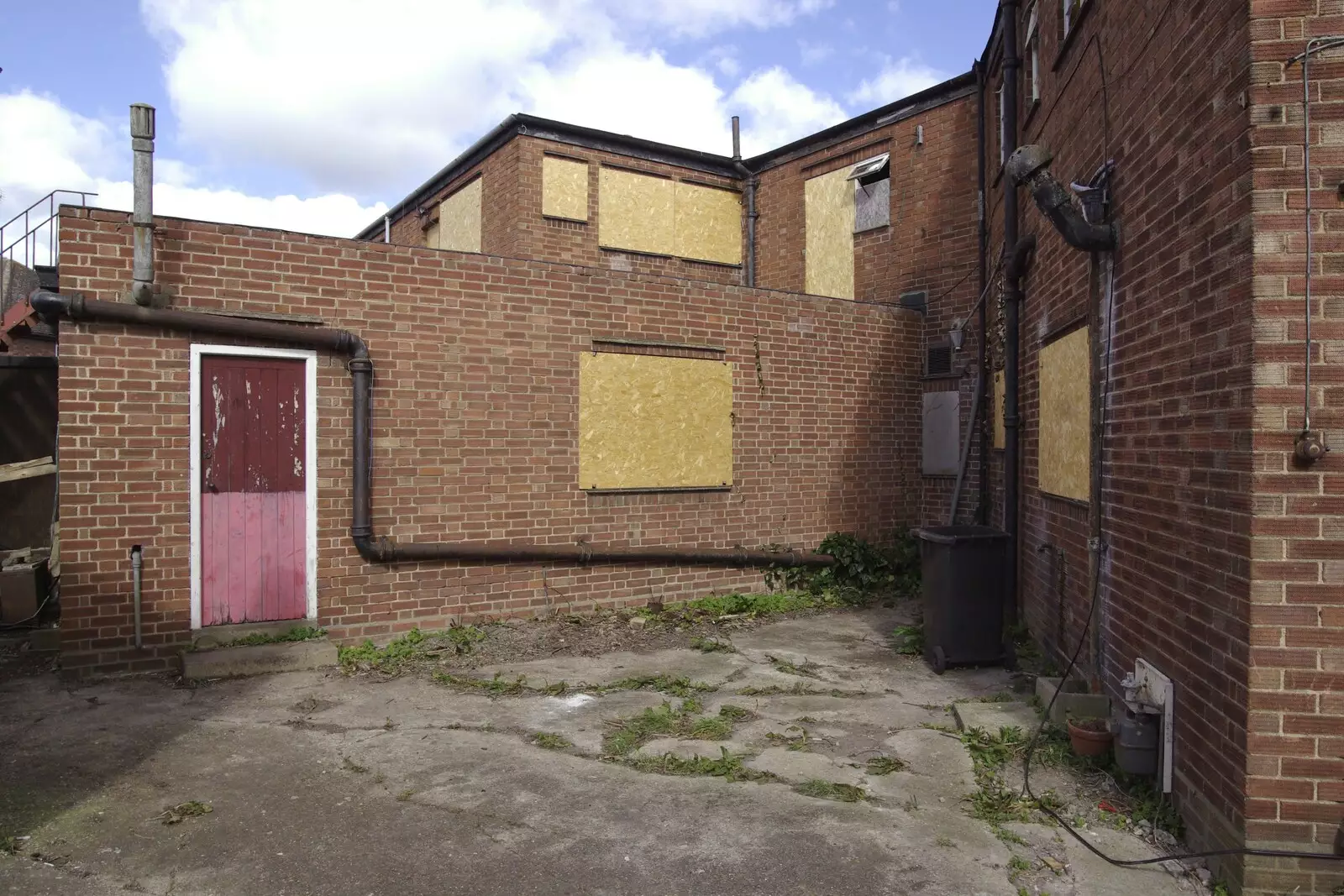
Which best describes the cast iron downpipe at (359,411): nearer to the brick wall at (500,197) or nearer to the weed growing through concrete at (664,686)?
the weed growing through concrete at (664,686)

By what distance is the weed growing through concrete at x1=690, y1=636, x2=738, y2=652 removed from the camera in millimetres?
7457

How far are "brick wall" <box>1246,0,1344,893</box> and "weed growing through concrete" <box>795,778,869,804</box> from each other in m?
1.67

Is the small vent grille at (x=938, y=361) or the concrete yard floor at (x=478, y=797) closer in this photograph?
the concrete yard floor at (x=478, y=797)

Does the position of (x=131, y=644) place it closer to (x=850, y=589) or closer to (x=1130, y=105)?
(x=850, y=589)

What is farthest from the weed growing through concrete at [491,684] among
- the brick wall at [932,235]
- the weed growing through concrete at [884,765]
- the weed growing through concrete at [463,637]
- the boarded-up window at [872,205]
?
the boarded-up window at [872,205]

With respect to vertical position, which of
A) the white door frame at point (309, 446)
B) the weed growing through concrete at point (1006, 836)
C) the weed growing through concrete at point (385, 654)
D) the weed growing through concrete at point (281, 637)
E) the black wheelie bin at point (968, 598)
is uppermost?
the white door frame at point (309, 446)

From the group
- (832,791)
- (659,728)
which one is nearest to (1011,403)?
(659,728)

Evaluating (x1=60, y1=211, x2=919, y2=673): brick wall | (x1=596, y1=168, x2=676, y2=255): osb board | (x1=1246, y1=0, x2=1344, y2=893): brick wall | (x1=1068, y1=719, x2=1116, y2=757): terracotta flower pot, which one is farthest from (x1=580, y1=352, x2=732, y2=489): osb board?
(x1=1246, y1=0, x2=1344, y2=893): brick wall

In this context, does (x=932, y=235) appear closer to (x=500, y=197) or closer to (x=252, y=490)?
(x=500, y=197)

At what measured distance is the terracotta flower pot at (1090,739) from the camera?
14.5ft

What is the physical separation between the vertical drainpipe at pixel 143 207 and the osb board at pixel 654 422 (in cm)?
369

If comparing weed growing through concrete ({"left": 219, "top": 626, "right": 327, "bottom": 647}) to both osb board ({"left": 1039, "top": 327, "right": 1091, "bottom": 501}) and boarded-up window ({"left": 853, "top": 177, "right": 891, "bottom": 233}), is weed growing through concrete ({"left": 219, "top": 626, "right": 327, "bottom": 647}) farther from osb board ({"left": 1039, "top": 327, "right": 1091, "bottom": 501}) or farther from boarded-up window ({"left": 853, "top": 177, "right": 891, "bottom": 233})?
boarded-up window ({"left": 853, "top": 177, "right": 891, "bottom": 233})

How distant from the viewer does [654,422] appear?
8.89 metres

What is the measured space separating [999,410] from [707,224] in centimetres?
724
